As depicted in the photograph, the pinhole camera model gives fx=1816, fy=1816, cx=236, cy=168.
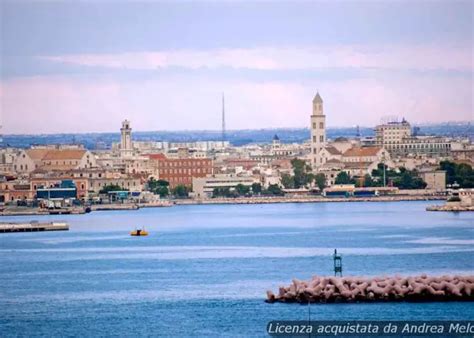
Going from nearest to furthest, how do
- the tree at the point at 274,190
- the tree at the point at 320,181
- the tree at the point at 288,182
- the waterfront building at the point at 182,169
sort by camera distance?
the tree at the point at 274,190 → the tree at the point at 320,181 → the tree at the point at 288,182 → the waterfront building at the point at 182,169

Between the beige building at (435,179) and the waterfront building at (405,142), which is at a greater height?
the waterfront building at (405,142)

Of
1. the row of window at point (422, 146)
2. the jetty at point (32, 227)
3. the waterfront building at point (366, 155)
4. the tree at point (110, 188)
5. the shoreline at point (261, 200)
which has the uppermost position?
the row of window at point (422, 146)

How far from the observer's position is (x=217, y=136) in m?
149

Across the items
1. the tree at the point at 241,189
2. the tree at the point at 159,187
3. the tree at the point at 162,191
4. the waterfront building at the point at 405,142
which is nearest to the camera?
the tree at the point at 241,189

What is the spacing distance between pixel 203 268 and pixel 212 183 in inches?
1529

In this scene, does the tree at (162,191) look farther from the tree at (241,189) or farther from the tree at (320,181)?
the tree at (320,181)

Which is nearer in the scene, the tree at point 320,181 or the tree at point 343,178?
the tree at point 320,181

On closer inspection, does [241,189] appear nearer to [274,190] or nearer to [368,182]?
[274,190]

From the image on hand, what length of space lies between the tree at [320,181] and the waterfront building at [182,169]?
14.7ft

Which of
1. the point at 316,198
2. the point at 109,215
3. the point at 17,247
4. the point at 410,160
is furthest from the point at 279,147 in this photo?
the point at 17,247

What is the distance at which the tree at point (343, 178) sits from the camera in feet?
221

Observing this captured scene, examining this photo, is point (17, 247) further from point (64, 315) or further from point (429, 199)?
point (429, 199)

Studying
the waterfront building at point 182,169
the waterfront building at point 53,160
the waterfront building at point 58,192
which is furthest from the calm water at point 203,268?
the waterfront building at point 182,169

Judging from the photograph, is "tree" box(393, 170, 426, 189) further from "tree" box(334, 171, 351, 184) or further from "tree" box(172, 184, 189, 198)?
"tree" box(172, 184, 189, 198)
